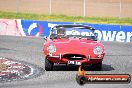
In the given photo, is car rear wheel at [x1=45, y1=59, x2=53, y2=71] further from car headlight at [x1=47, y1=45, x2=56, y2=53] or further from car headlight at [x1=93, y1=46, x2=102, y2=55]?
car headlight at [x1=93, y1=46, x2=102, y2=55]

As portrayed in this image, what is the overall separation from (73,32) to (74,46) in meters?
1.35

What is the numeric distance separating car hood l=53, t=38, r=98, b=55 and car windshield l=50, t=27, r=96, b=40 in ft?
1.98

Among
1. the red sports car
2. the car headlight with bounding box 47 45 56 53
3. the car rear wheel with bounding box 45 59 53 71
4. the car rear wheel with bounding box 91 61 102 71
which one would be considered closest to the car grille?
the red sports car

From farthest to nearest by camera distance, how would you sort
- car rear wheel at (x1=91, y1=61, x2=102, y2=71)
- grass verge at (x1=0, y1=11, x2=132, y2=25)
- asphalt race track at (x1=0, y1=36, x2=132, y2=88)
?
1. grass verge at (x1=0, y1=11, x2=132, y2=25)
2. car rear wheel at (x1=91, y1=61, x2=102, y2=71)
3. asphalt race track at (x1=0, y1=36, x2=132, y2=88)

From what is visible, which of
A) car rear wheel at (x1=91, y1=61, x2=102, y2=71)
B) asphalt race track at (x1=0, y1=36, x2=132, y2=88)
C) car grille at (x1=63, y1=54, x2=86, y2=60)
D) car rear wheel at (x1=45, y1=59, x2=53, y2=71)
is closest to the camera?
asphalt race track at (x1=0, y1=36, x2=132, y2=88)

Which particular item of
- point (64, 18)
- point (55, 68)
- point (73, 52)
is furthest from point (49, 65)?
point (64, 18)

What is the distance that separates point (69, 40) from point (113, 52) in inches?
267

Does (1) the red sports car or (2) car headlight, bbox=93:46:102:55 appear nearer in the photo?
(1) the red sports car

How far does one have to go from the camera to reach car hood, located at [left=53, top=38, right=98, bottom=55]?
494 inches

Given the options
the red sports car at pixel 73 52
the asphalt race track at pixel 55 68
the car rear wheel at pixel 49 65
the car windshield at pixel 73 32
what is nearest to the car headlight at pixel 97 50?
the red sports car at pixel 73 52

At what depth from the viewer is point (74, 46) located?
12.8 m

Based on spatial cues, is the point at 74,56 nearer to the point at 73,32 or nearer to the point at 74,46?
the point at 74,46

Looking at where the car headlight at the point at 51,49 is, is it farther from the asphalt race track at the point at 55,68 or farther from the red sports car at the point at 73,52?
the asphalt race track at the point at 55,68

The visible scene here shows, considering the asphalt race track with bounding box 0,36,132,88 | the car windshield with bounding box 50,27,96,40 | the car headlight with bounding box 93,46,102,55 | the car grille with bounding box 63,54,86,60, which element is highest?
the car windshield with bounding box 50,27,96,40
